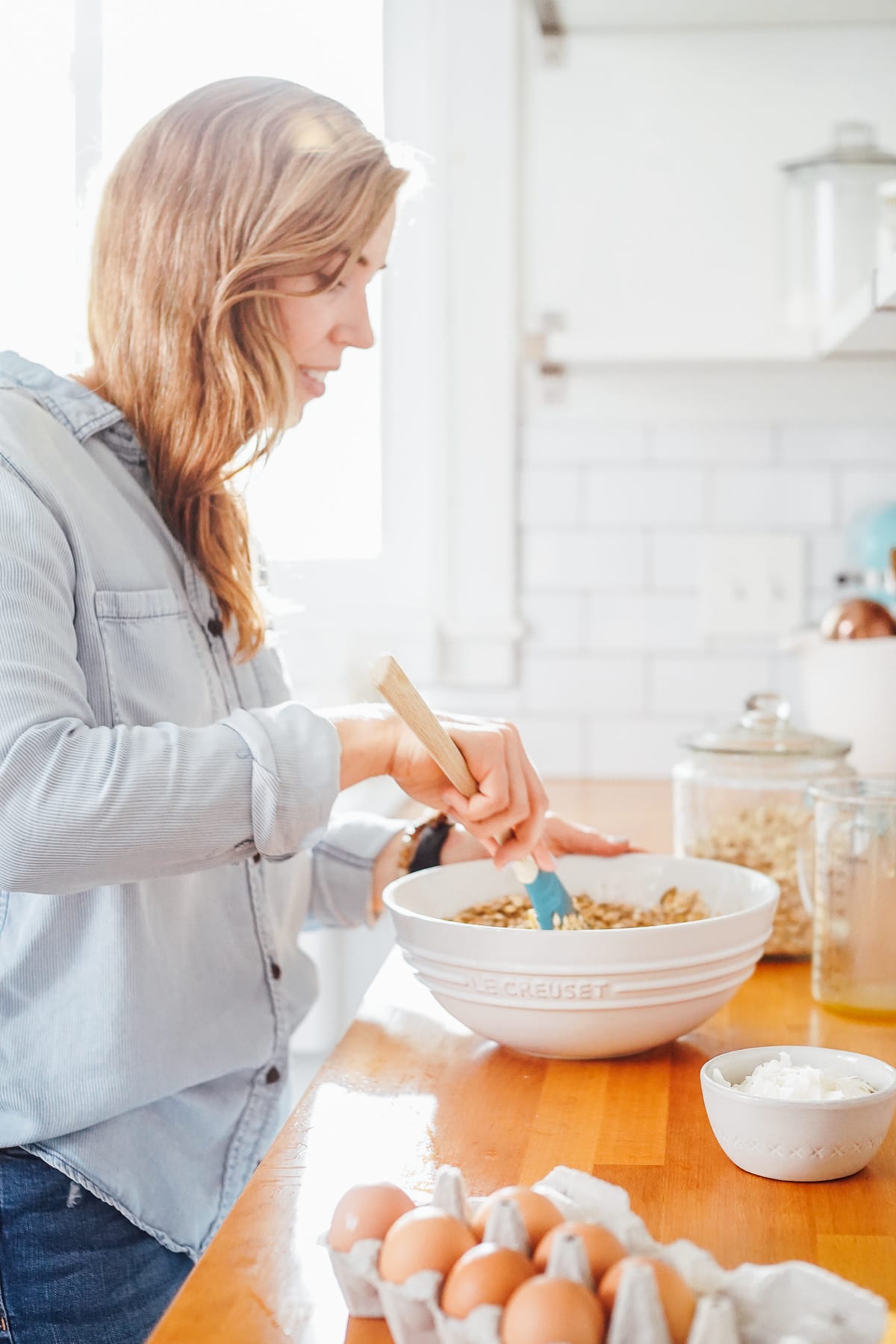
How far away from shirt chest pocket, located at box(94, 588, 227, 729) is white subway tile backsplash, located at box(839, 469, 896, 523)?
1.41 m

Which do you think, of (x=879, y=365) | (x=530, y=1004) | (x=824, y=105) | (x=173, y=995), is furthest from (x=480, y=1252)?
(x=824, y=105)

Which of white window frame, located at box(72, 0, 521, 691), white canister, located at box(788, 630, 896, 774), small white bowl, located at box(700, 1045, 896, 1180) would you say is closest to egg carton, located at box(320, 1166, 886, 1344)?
small white bowl, located at box(700, 1045, 896, 1180)

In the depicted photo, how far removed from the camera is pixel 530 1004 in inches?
37.0

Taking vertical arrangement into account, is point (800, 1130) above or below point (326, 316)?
below

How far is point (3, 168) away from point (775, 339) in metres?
1.13

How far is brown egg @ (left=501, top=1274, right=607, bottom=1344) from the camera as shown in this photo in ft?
1.67

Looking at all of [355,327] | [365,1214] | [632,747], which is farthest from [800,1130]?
[632,747]

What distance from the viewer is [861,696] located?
1721mm

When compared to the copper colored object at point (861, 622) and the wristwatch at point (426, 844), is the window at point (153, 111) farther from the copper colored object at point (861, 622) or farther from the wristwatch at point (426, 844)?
the copper colored object at point (861, 622)

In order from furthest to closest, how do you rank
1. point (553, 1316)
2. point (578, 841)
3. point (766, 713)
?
point (766, 713) < point (578, 841) < point (553, 1316)

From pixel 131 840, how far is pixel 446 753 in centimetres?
21

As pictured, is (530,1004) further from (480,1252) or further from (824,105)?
(824,105)

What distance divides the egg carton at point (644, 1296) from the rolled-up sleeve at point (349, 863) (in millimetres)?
711

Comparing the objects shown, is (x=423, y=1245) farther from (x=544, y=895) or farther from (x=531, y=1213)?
(x=544, y=895)
